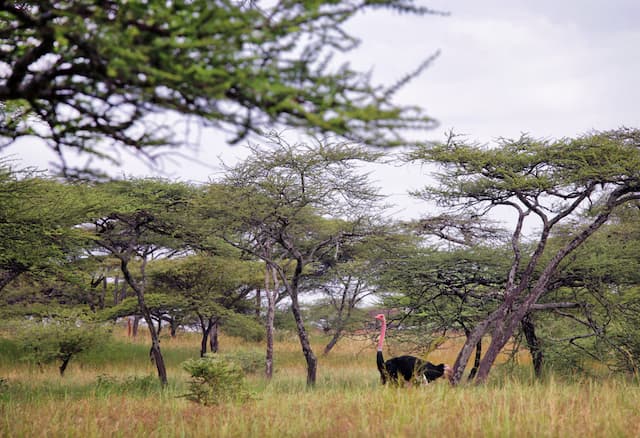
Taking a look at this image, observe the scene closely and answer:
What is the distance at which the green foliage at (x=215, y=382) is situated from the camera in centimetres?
839

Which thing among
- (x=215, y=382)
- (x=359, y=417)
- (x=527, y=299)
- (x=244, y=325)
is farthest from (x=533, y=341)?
(x=244, y=325)

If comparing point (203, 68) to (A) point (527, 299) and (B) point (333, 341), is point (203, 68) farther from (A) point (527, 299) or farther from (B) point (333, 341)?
(B) point (333, 341)

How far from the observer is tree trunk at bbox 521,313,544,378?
15275 millimetres

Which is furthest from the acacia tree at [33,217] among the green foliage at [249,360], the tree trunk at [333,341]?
the tree trunk at [333,341]

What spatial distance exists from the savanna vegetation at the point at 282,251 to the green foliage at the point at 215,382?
0.10 feet

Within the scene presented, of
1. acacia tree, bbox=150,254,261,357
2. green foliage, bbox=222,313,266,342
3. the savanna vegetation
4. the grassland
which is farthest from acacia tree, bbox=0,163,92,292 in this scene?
green foliage, bbox=222,313,266,342

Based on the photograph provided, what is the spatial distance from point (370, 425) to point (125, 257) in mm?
11331

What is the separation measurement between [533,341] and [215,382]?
10.0m

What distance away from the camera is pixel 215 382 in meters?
8.55

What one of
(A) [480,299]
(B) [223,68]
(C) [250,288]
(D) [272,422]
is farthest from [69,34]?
(C) [250,288]

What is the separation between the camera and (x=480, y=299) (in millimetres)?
14844

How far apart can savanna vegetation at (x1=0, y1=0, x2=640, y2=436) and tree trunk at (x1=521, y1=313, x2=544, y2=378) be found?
0.21 ft

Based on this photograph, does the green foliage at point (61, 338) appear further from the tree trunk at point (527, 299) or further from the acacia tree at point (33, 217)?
the tree trunk at point (527, 299)

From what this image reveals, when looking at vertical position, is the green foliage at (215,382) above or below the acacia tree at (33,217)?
below
